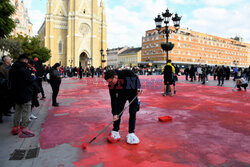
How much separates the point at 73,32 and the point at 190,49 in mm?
44920

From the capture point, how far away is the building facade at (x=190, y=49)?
68.0 meters

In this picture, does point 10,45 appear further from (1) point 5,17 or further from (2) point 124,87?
(2) point 124,87

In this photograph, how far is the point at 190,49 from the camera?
72188 mm

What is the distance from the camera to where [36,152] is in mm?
3217

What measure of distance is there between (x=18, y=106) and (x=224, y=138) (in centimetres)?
423

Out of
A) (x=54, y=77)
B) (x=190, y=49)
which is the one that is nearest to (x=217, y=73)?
(x=54, y=77)

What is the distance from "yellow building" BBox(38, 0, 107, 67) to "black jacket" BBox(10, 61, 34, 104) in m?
43.6

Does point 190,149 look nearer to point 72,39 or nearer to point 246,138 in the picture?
point 246,138

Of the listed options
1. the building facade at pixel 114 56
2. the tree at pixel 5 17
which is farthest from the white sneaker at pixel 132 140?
the building facade at pixel 114 56

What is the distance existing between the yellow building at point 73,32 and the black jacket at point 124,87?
44654mm

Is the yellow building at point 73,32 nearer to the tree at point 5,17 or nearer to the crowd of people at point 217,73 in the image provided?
the crowd of people at point 217,73

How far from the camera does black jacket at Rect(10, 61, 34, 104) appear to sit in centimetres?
390

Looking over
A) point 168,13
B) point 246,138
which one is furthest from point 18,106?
point 168,13

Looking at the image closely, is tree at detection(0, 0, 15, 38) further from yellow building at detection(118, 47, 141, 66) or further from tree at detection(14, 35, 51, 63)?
yellow building at detection(118, 47, 141, 66)
